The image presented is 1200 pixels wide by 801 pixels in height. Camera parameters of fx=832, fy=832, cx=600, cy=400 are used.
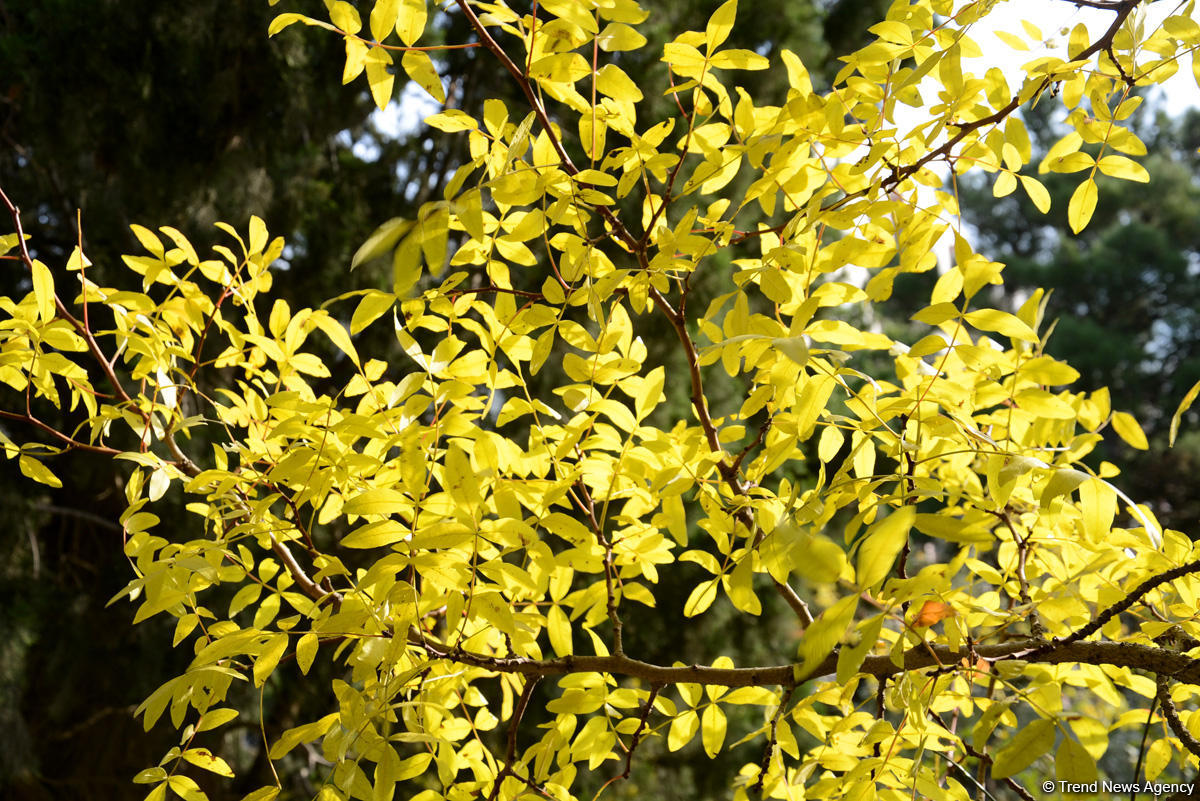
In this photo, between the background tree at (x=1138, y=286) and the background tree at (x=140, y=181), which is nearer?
the background tree at (x=140, y=181)

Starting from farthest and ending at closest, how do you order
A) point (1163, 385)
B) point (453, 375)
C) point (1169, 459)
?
1. point (1163, 385)
2. point (1169, 459)
3. point (453, 375)

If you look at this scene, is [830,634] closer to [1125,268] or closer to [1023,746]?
[1023,746]

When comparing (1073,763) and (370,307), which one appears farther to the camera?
(370,307)

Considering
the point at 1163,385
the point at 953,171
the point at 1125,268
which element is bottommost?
the point at 1163,385

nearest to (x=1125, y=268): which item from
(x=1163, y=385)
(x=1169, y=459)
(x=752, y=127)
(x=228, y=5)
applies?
(x=1163, y=385)

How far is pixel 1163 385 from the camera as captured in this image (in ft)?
34.7

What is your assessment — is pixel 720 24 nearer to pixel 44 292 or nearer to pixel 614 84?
pixel 614 84

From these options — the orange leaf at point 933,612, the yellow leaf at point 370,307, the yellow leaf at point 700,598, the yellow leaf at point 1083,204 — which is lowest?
the yellow leaf at point 700,598

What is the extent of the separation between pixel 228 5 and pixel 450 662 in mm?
2457

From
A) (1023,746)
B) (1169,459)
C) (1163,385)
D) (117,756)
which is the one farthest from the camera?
(1163,385)

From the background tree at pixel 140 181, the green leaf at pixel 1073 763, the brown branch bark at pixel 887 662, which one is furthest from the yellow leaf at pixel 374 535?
the background tree at pixel 140 181

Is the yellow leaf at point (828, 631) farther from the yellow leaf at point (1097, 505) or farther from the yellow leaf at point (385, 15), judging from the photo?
the yellow leaf at point (385, 15)

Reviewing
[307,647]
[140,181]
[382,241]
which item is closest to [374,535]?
[307,647]

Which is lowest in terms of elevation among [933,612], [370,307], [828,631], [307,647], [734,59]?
[933,612]
